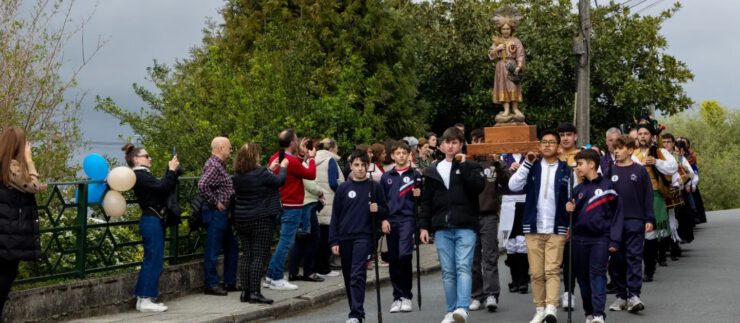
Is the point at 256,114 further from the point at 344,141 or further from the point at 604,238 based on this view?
the point at 604,238

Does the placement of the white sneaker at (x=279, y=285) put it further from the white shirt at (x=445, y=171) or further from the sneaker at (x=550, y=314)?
the sneaker at (x=550, y=314)

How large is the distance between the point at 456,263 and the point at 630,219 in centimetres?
256

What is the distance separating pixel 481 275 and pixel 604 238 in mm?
2075

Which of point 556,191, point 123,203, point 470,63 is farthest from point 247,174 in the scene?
point 470,63

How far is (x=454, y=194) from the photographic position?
453 inches

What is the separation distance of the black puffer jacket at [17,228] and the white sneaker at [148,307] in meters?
2.38

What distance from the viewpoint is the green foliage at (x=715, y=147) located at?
196 feet

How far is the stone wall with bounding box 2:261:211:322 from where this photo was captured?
36.1ft

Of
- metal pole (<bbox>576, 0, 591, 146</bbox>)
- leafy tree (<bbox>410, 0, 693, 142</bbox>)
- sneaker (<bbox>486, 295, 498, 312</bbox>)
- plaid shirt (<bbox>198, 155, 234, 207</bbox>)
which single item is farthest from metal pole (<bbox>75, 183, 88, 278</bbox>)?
leafy tree (<bbox>410, 0, 693, 142</bbox>)

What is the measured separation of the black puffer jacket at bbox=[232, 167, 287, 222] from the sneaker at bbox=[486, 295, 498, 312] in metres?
2.46

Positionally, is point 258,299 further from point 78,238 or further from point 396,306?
point 78,238

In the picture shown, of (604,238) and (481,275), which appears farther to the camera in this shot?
(481,275)

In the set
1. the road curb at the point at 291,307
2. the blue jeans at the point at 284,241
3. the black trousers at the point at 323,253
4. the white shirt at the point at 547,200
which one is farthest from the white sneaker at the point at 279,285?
the white shirt at the point at 547,200

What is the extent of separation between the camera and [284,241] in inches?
562
